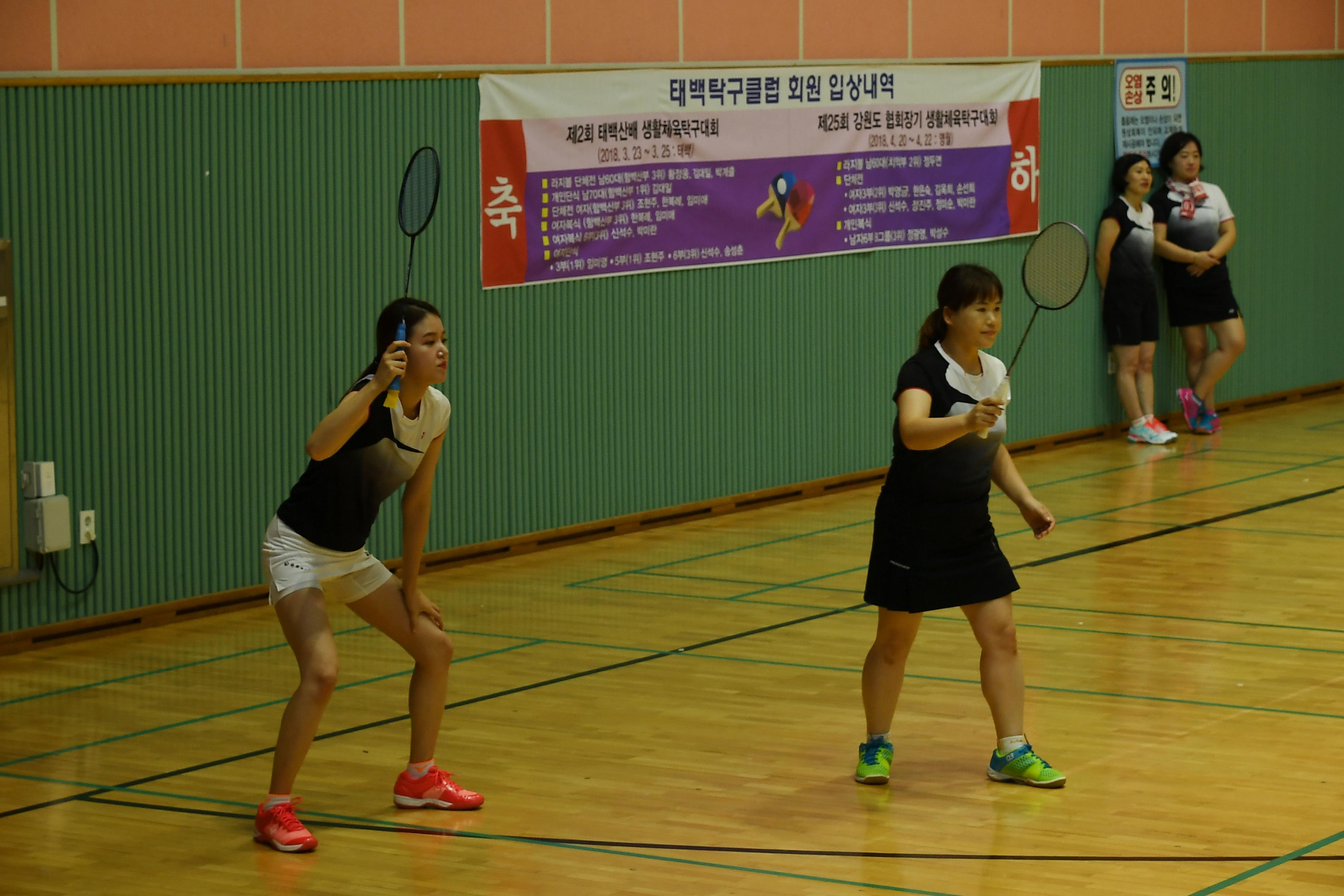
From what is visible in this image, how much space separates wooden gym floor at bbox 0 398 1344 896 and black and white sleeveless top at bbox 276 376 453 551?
0.89 meters

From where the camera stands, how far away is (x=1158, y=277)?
1589 cm

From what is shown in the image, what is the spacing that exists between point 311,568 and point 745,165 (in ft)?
22.1

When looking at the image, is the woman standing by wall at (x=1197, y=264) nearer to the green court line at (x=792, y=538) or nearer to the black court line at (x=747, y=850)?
the green court line at (x=792, y=538)

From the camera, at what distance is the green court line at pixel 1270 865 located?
5465 mm

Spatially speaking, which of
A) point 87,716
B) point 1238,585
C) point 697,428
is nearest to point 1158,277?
point 697,428

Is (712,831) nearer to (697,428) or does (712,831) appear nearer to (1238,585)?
(1238,585)

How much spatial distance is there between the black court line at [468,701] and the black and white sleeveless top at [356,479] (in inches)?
47.6

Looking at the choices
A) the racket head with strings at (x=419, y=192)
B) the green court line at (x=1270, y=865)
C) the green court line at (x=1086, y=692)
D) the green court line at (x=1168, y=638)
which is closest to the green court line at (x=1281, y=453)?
the green court line at (x=1168, y=638)

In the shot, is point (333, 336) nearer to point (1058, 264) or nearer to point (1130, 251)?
point (1058, 264)

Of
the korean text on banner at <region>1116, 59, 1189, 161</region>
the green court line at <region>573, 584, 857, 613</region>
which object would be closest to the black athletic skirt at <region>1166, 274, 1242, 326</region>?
the korean text on banner at <region>1116, 59, 1189, 161</region>

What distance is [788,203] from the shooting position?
12688 millimetres

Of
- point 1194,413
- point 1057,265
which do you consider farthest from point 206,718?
point 1194,413

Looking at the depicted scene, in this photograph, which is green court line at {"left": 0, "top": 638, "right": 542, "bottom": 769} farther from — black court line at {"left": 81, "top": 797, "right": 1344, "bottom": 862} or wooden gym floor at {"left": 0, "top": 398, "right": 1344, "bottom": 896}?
black court line at {"left": 81, "top": 797, "right": 1344, "bottom": 862}

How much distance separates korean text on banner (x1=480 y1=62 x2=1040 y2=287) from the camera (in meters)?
11.2
